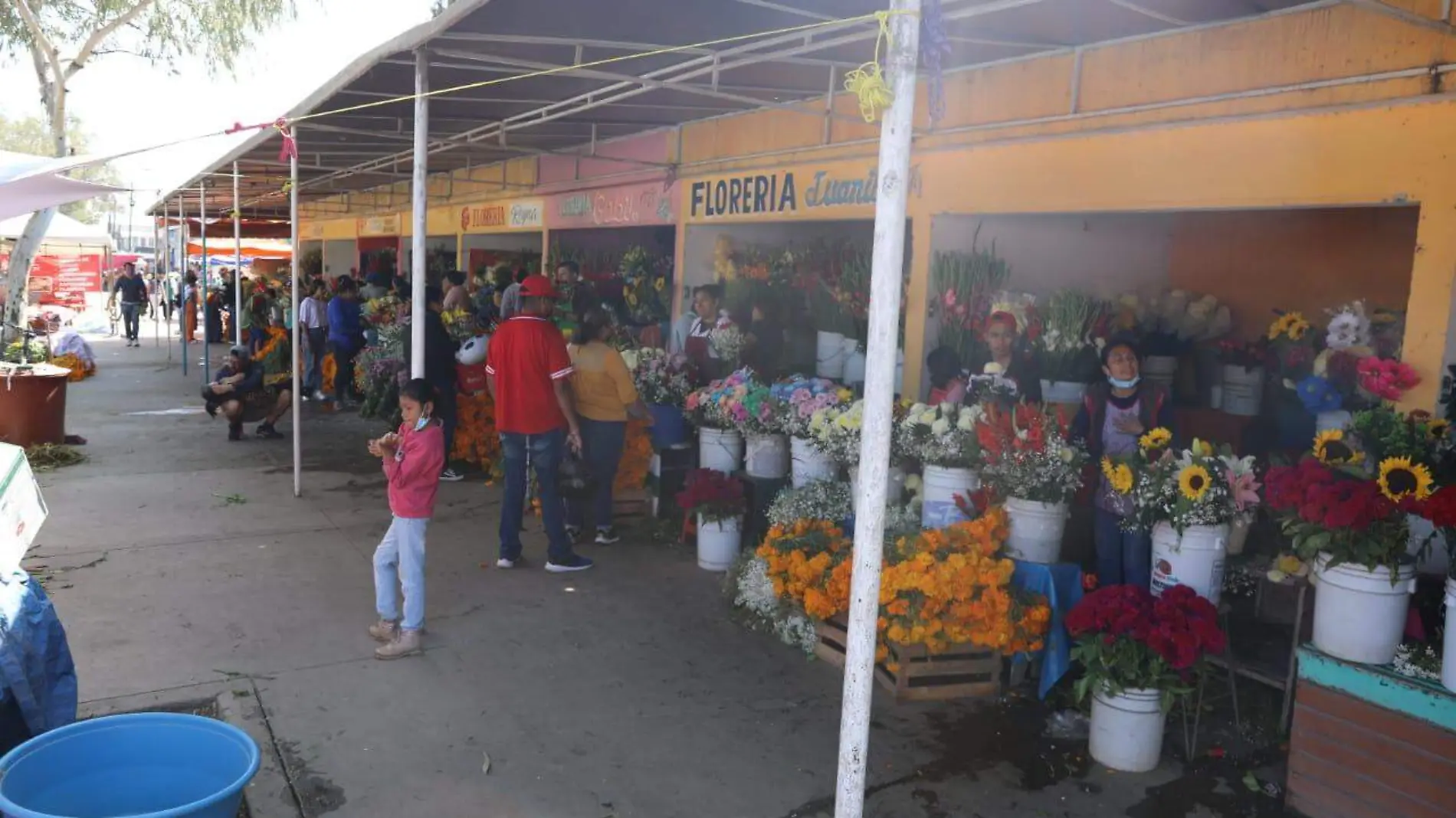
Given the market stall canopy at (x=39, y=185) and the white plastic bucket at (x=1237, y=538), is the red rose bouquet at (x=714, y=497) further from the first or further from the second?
the market stall canopy at (x=39, y=185)

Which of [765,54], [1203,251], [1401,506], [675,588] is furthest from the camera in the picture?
[1203,251]

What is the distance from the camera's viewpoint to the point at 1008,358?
6078mm

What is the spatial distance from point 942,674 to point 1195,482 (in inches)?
59.5

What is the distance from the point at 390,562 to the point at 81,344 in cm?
1469

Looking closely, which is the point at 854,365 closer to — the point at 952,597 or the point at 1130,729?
the point at 952,597

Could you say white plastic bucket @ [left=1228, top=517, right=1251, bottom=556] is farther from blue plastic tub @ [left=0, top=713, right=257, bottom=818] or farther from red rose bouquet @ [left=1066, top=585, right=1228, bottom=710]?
blue plastic tub @ [left=0, top=713, right=257, bottom=818]

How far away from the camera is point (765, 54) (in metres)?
5.69

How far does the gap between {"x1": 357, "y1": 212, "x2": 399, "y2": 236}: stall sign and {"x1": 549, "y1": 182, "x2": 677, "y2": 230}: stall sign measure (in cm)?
876

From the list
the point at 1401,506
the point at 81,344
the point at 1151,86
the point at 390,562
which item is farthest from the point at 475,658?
the point at 81,344

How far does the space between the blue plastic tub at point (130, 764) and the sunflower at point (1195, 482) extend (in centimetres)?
372

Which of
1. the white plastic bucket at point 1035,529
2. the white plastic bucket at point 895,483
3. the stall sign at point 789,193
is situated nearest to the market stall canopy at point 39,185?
the white plastic bucket at point 895,483

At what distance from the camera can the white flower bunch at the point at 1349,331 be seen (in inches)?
208

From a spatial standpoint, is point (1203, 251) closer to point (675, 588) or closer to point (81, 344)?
point (675, 588)

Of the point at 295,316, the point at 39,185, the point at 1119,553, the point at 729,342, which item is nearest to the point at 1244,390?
the point at 1119,553
